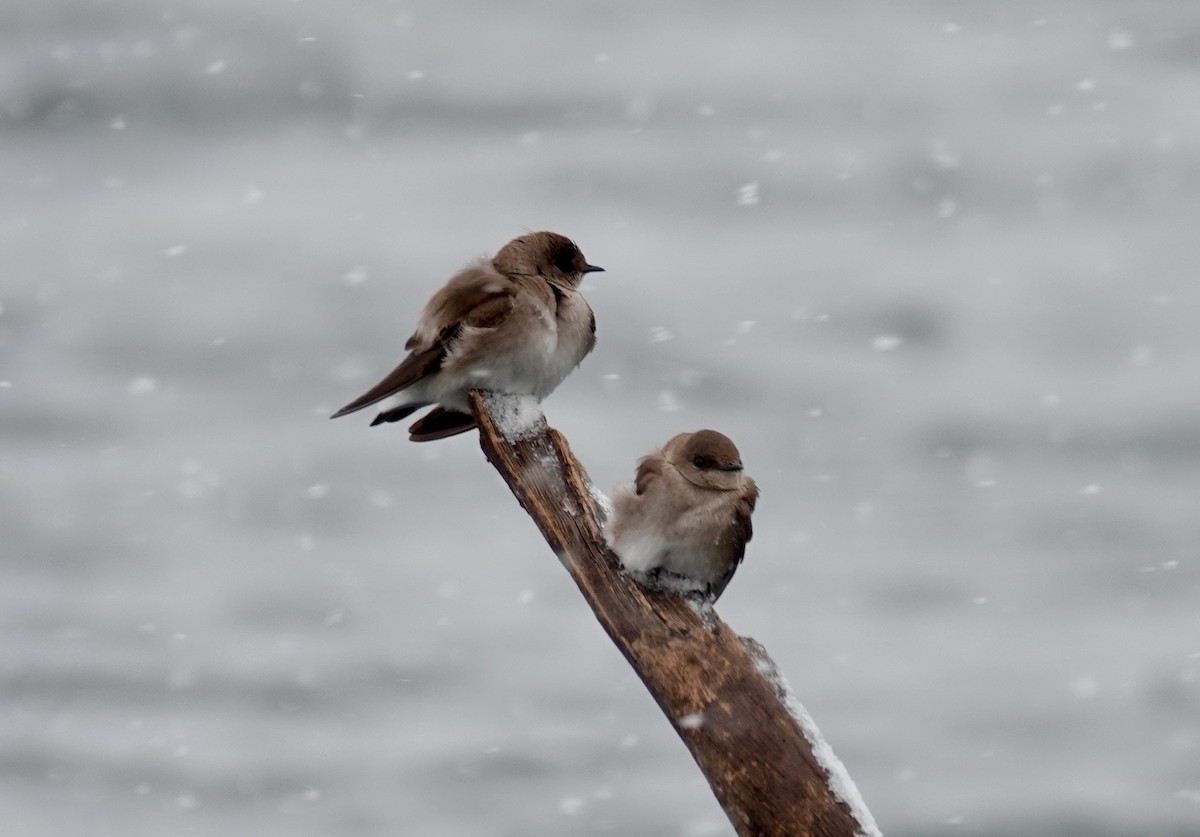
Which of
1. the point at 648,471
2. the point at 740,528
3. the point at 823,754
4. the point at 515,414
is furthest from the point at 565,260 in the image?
the point at 823,754

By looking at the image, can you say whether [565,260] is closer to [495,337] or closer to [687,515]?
[495,337]

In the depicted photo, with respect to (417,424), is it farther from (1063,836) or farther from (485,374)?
(1063,836)

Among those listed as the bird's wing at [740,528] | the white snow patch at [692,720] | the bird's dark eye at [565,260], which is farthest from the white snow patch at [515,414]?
the white snow patch at [692,720]

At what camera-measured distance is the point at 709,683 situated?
16.9ft

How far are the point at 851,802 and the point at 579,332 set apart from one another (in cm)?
245

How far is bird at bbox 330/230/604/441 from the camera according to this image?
6.46m

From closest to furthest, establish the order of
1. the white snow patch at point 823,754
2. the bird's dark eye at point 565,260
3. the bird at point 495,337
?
the white snow patch at point 823,754 < the bird at point 495,337 < the bird's dark eye at point 565,260

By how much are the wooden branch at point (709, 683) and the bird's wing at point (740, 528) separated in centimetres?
38

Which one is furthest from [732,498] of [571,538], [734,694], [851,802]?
[851,802]

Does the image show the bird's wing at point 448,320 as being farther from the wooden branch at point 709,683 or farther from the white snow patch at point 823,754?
the white snow patch at point 823,754

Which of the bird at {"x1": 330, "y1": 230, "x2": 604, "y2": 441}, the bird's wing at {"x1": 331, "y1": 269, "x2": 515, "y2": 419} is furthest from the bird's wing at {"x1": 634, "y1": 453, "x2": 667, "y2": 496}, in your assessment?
the bird's wing at {"x1": 331, "y1": 269, "x2": 515, "y2": 419}

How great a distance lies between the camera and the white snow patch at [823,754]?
15.8ft

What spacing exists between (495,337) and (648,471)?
0.79 meters

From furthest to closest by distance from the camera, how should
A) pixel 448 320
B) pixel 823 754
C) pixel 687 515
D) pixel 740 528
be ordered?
pixel 448 320, pixel 740 528, pixel 687 515, pixel 823 754
